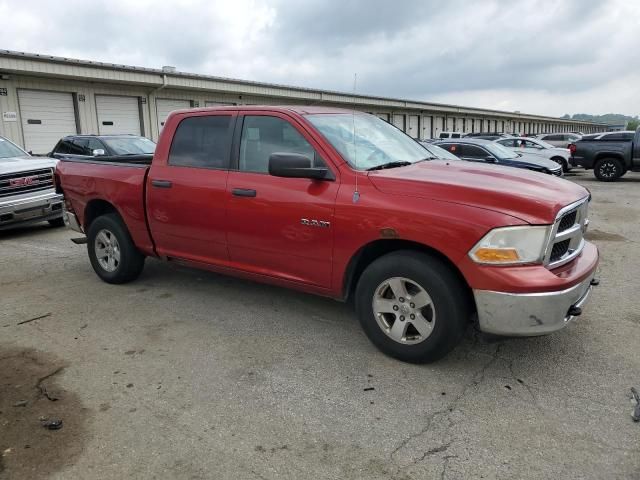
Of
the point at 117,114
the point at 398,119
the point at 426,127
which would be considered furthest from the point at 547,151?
the point at 426,127

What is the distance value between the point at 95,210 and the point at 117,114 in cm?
1631

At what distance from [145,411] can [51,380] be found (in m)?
0.89

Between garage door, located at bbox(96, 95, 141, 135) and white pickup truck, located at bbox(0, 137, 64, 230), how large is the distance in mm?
11309

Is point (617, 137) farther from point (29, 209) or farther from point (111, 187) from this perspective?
point (29, 209)

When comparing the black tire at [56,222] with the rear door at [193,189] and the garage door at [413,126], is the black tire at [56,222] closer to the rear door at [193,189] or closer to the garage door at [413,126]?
the rear door at [193,189]

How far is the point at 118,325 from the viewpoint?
4430 millimetres

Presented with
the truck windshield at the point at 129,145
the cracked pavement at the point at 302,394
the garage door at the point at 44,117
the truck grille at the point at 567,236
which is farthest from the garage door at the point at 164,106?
the truck grille at the point at 567,236

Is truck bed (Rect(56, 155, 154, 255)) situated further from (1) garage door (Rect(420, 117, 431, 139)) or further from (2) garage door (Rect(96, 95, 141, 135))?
(1) garage door (Rect(420, 117, 431, 139))

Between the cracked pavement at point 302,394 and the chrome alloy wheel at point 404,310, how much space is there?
9.4 inches

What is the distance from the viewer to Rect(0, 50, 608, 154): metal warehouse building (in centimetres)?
1683

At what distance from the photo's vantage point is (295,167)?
12.1ft

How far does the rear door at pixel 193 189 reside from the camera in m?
4.46

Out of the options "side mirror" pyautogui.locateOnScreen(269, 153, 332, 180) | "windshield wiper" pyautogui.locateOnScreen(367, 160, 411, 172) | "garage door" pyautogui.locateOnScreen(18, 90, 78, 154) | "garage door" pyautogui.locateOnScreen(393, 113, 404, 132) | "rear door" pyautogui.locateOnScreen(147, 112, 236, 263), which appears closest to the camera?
"side mirror" pyautogui.locateOnScreen(269, 153, 332, 180)

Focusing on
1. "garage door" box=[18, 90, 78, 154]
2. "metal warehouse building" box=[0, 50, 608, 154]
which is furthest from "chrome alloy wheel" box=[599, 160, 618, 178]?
"garage door" box=[18, 90, 78, 154]
